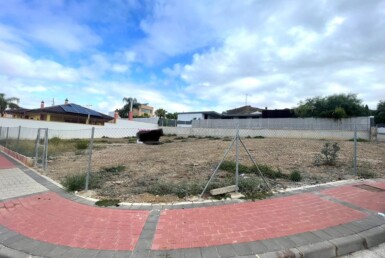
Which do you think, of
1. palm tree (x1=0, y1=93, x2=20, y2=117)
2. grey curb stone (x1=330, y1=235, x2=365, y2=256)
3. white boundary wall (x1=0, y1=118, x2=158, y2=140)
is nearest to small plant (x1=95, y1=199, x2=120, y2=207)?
grey curb stone (x1=330, y1=235, x2=365, y2=256)

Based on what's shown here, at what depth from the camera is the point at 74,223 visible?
145 inches

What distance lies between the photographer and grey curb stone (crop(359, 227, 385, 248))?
3.17 meters

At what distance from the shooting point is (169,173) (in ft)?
23.5

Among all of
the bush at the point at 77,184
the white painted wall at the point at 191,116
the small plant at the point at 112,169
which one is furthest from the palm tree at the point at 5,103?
the bush at the point at 77,184

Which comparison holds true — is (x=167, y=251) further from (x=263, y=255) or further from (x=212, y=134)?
(x=212, y=134)

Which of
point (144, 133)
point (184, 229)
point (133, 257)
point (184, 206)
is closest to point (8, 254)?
point (133, 257)

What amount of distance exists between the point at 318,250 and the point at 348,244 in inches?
20.2

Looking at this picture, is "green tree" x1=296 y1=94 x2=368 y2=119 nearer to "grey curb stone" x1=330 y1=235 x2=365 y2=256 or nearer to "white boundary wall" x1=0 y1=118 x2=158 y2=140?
"white boundary wall" x1=0 y1=118 x2=158 y2=140

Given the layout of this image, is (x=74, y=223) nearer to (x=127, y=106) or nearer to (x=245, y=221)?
(x=245, y=221)

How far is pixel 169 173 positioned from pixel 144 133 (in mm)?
11942

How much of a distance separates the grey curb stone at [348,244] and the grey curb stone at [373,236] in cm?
10

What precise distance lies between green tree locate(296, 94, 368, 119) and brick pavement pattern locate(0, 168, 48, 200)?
79.7 ft

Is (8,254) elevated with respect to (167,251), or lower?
lower

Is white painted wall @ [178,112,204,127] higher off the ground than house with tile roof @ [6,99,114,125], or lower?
higher
